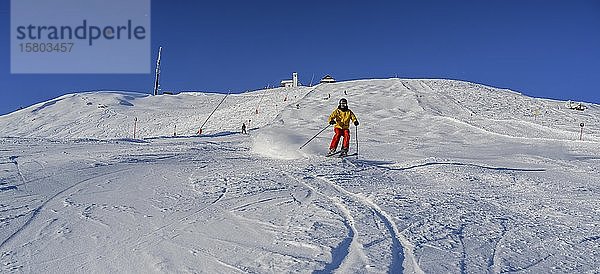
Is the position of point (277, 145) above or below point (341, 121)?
below

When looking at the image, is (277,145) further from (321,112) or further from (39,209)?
(321,112)

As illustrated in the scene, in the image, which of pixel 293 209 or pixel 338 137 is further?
pixel 338 137

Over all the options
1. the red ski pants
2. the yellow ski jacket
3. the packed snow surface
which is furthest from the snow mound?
the yellow ski jacket

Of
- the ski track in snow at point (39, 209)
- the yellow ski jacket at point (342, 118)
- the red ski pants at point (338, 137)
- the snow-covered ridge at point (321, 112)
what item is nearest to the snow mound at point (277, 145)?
the red ski pants at point (338, 137)

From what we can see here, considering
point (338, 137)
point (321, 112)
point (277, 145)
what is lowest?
point (277, 145)

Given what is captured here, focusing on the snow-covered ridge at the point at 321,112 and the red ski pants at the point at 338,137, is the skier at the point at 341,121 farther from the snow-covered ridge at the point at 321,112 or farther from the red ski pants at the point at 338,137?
the snow-covered ridge at the point at 321,112

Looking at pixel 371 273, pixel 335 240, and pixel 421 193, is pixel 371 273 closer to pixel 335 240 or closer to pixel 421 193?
pixel 335 240

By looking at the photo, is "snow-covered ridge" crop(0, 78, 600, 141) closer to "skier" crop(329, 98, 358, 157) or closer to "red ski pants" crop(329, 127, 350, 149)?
"skier" crop(329, 98, 358, 157)

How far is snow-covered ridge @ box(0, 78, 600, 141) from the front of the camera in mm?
28539

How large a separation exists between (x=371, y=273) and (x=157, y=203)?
3688mm

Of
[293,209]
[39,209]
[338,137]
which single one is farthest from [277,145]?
[39,209]

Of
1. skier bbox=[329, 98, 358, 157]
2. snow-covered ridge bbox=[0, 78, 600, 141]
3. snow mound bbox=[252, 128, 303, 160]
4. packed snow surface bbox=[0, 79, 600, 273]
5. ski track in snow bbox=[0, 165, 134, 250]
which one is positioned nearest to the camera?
packed snow surface bbox=[0, 79, 600, 273]

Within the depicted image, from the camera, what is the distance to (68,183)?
27.9ft

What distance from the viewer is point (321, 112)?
34250 mm
